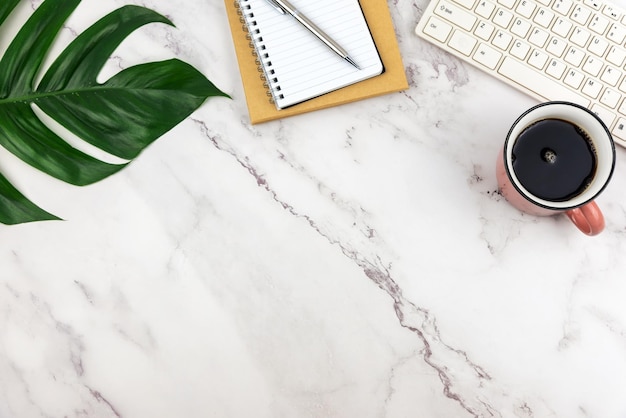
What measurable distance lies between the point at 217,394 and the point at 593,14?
0.59 metres

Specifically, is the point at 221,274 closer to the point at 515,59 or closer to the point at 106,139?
the point at 106,139

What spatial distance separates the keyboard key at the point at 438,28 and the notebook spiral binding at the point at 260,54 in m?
0.18

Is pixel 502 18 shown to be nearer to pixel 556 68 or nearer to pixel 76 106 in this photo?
pixel 556 68

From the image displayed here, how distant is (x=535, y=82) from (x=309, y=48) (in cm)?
25

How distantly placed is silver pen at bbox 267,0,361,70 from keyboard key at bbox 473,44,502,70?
0.44 ft

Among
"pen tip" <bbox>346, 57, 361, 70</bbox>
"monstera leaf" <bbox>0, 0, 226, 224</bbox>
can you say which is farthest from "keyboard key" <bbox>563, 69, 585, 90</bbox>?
"monstera leaf" <bbox>0, 0, 226, 224</bbox>

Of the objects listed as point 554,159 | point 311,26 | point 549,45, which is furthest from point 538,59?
point 311,26

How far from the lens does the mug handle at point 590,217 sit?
0.53 m

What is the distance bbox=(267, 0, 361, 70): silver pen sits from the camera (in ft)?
1.98

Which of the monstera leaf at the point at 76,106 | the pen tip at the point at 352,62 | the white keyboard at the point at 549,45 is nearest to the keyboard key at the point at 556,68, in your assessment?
the white keyboard at the point at 549,45

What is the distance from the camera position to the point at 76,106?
60 cm

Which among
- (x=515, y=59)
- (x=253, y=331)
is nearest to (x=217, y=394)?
(x=253, y=331)

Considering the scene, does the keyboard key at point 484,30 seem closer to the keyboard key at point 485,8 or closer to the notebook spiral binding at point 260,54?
the keyboard key at point 485,8

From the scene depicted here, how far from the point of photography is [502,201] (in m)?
0.61
